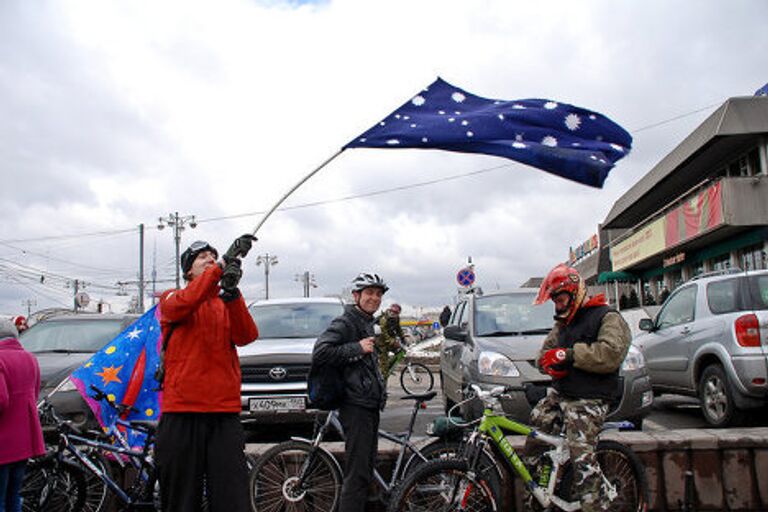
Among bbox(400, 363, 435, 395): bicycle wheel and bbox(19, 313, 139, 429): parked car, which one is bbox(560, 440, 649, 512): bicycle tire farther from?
bbox(400, 363, 435, 395): bicycle wheel

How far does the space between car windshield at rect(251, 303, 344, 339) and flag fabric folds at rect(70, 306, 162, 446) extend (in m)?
3.09

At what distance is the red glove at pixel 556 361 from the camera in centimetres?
385

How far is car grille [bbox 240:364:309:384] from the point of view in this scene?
267 inches

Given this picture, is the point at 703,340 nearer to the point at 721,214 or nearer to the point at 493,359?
the point at 493,359

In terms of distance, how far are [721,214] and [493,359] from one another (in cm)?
1652

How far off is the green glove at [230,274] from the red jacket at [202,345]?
0.04 meters

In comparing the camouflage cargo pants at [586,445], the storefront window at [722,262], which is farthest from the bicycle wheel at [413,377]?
the storefront window at [722,262]

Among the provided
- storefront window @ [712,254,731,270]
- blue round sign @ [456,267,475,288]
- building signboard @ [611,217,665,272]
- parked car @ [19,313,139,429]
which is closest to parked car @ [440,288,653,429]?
parked car @ [19,313,139,429]

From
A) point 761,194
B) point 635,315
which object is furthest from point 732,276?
point 761,194

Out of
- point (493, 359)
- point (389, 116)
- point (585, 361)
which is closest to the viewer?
point (585, 361)

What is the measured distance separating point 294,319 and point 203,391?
5.13m

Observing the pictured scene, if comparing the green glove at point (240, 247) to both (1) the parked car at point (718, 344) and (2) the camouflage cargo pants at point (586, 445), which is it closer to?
(2) the camouflage cargo pants at point (586, 445)

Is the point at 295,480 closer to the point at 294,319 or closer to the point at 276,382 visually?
the point at 276,382

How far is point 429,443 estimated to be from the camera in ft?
14.4
